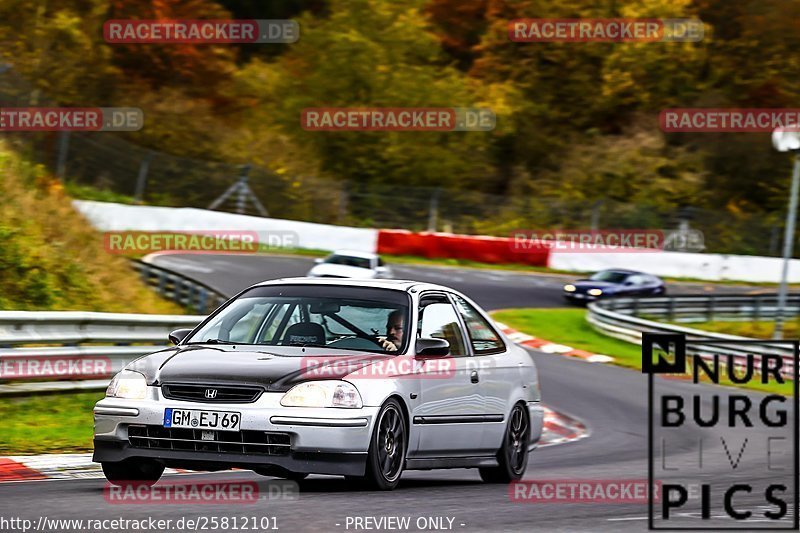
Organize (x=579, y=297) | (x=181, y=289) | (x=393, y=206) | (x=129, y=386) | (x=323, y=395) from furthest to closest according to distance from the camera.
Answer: (x=393, y=206) → (x=579, y=297) → (x=181, y=289) → (x=129, y=386) → (x=323, y=395)

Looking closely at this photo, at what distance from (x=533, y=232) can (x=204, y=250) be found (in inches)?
418

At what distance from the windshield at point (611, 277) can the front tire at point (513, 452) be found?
26211 mm

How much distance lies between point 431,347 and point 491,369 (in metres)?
1.13

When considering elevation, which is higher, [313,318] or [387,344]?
[313,318]

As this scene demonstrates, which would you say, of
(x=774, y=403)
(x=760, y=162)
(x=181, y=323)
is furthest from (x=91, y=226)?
(x=760, y=162)

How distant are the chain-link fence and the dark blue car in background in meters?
5.80

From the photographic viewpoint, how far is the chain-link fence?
41.1 meters

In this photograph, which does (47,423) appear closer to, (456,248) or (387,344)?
(387,344)

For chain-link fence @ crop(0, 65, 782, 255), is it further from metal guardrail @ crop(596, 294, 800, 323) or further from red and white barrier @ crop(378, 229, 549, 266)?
metal guardrail @ crop(596, 294, 800, 323)

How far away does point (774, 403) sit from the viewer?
69.1ft

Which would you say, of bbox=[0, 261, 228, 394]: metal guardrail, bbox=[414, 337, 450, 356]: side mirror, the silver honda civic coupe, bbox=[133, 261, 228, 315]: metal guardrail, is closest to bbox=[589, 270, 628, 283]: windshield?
bbox=[133, 261, 228, 315]: metal guardrail

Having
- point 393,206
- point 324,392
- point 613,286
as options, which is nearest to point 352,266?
point 613,286

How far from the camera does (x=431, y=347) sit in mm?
8703

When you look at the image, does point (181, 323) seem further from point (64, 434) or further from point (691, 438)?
point (691, 438)
